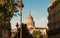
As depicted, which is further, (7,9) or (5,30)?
(5,30)

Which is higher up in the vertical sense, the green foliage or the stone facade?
the green foliage

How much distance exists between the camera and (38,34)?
144m

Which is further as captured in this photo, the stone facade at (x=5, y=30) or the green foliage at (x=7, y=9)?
the stone facade at (x=5, y=30)

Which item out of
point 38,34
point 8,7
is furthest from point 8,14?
point 38,34

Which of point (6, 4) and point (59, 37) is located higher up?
point (6, 4)

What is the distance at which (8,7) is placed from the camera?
136 feet

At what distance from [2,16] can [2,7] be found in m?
1.21

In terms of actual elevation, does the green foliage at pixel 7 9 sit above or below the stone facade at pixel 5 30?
above

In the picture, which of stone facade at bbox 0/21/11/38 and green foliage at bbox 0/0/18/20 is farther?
stone facade at bbox 0/21/11/38

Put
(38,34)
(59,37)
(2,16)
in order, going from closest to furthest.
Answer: (2,16), (59,37), (38,34)

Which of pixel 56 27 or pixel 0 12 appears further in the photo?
pixel 56 27

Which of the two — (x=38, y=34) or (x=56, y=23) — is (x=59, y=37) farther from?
(x=38, y=34)

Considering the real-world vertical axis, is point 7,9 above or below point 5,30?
above

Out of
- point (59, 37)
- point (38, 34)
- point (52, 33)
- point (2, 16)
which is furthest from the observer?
point (38, 34)
